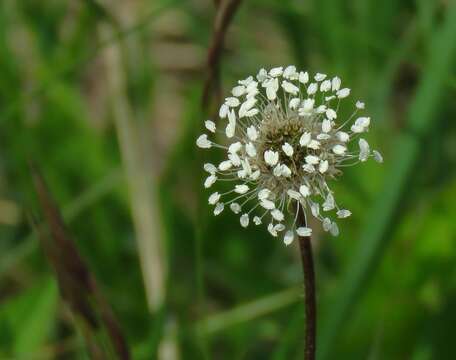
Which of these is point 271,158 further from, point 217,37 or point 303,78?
point 217,37

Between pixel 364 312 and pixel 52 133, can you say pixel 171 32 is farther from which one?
pixel 364 312

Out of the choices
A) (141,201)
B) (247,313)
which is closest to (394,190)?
(247,313)

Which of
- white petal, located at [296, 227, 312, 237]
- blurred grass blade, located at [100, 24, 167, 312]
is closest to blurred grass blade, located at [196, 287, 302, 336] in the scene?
blurred grass blade, located at [100, 24, 167, 312]

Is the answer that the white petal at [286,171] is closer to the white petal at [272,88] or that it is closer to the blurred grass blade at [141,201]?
the white petal at [272,88]

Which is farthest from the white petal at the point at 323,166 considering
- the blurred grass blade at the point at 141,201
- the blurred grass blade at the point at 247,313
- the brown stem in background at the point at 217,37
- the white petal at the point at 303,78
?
the blurred grass blade at the point at 141,201

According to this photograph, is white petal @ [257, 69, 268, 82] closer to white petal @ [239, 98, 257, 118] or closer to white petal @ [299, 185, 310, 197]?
white petal @ [239, 98, 257, 118]

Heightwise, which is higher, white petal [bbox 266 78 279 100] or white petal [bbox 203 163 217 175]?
white petal [bbox 266 78 279 100]
